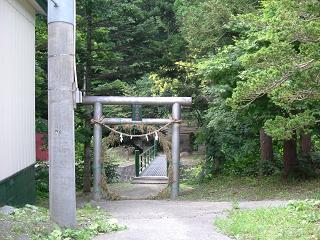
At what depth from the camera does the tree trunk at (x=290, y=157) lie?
16.2 meters

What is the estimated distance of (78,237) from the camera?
6973 mm

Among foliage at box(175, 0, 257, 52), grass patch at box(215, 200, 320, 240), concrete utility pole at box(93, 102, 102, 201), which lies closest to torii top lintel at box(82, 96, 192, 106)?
concrete utility pole at box(93, 102, 102, 201)

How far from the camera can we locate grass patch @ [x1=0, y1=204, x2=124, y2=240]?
20.7 ft

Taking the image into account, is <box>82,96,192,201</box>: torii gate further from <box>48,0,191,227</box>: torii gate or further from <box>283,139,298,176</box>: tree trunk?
<box>48,0,191,227</box>: torii gate

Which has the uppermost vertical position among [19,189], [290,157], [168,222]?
[290,157]

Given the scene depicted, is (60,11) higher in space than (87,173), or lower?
higher

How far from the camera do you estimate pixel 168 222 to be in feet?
28.9

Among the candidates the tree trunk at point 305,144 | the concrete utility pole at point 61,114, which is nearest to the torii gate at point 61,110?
the concrete utility pole at point 61,114

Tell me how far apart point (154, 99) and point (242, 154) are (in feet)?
21.2

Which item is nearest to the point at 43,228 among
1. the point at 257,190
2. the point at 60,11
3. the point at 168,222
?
the point at 168,222

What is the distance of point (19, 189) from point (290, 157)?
9500 mm

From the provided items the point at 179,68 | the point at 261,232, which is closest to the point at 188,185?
the point at 179,68

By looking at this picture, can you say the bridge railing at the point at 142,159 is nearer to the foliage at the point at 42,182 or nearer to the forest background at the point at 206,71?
the forest background at the point at 206,71

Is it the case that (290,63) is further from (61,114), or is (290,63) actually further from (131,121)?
(131,121)
